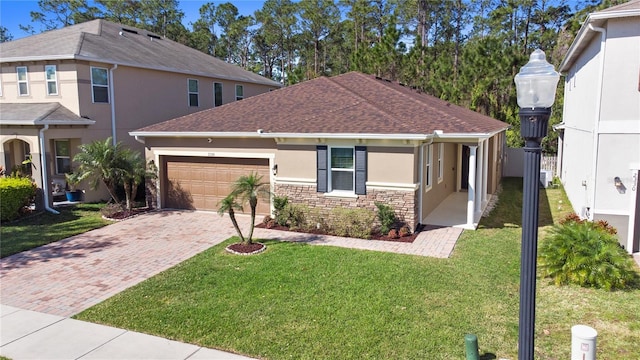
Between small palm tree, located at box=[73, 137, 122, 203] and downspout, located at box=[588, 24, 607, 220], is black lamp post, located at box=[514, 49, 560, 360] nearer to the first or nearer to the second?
downspout, located at box=[588, 24, 607, 220]

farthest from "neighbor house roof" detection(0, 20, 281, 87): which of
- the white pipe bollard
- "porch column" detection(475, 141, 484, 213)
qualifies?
the white pipe bollard

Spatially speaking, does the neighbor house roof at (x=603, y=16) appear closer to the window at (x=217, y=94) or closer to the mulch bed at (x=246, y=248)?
the mulch bed at (x=246, y=248)

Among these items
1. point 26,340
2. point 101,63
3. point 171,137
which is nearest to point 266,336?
point 26,340

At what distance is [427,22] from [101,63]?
3486 cm

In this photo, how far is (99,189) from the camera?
17.5m

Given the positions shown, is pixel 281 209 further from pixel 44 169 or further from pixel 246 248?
pixel 44 169

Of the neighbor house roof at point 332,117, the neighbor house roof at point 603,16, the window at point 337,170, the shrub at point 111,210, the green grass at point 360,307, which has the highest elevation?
the neighbor house roof at point 603,16

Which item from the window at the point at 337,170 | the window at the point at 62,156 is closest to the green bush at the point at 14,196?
the window at the point at 62,156

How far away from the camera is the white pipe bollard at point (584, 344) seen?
5.27 m

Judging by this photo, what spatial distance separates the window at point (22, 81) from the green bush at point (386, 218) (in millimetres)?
14570

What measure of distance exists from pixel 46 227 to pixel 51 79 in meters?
6.65

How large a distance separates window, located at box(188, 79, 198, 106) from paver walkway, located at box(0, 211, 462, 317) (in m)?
8.99

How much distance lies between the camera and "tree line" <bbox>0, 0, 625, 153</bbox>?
25078mm

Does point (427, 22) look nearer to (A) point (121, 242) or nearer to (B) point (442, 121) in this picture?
(B) point (442, 121)
